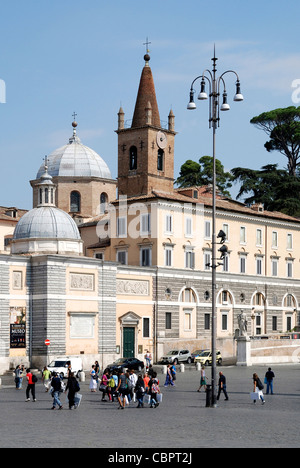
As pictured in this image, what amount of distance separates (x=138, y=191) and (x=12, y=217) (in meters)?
17.7

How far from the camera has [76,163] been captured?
254 ft

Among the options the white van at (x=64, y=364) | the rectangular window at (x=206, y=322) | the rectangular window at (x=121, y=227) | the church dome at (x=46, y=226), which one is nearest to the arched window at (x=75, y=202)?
the rectangular window at (x=121, y=227)

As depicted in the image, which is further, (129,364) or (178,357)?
(178,357)

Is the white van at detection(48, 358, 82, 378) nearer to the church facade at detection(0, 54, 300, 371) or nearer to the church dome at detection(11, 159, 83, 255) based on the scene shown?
the church facade at detection(0, 54, 300, 371)

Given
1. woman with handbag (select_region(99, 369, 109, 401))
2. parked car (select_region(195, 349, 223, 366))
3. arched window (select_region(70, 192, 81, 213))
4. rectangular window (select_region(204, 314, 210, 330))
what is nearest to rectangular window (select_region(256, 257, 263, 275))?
rectangular window (select_region(204, 314, 210, 330))

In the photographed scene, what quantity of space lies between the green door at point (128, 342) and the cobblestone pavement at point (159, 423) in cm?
1955

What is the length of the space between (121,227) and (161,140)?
7.60 metres

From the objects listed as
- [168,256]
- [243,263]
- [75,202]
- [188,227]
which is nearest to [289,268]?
[243,263]

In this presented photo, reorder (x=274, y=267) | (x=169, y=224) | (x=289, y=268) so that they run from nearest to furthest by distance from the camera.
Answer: (x=169, y=224) → (x=274, y=267) → (x=289, y=268)

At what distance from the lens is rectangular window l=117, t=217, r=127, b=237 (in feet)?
207

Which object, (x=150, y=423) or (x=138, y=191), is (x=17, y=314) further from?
(x=150, y=423)

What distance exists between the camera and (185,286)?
205 ft

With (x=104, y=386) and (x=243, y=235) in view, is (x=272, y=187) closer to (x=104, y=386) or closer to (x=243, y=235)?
(x=243, y=235)

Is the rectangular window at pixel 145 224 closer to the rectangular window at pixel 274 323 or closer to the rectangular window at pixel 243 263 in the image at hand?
the rectangular window at pixel 243 263
